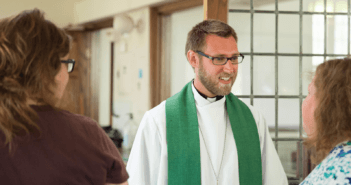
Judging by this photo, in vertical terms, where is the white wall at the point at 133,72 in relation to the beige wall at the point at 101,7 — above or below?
below

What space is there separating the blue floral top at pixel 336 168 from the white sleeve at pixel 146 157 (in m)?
0.66

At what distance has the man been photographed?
5.29 feet

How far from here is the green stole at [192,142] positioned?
5.34 feet

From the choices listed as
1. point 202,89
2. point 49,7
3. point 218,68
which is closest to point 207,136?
point 202,89

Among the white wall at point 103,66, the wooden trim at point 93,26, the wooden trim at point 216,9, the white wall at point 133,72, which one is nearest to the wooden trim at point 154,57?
the white wall at point 133,72

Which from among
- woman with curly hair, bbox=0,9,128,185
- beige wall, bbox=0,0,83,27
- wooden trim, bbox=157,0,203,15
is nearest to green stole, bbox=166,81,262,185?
woman with curly hair, bbox=0,9,128,185

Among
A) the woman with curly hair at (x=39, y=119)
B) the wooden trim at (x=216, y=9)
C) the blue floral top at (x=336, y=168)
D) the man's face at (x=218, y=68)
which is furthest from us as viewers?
the wooden trim at (x=216, y=9)

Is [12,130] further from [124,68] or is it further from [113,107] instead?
[113,107]

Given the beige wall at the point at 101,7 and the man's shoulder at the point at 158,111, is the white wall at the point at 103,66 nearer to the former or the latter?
the beige wall at the point at 101,7

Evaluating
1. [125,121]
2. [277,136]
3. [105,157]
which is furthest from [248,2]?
[125,121]

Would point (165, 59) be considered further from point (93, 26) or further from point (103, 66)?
point (93, 26)

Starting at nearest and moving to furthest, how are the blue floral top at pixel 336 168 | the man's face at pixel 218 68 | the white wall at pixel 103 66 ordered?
the blue floral top at pixel 336 168 < the man's face at pixel 218 68 < the white wall at pixel 103 66

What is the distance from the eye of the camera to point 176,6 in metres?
Answer: 3.48

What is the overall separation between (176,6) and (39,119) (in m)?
2.81
